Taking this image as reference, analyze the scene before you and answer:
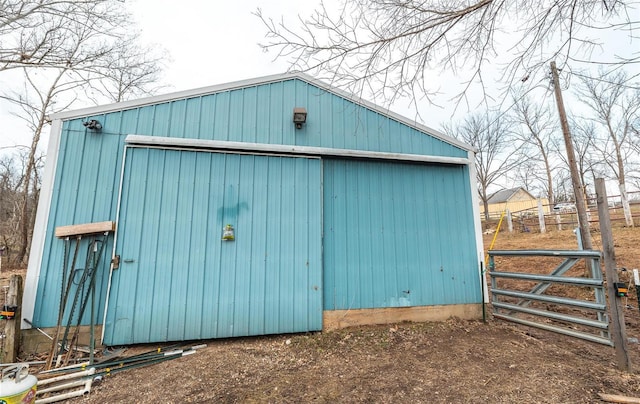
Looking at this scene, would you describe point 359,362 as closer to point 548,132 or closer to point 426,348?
point 426,348

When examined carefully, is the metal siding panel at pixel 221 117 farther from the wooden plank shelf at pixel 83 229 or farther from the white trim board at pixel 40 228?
the white trim board at pixel 40 228

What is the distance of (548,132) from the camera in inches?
645

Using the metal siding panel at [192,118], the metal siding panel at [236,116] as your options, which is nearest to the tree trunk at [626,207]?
the metal siding panel at [236,116]

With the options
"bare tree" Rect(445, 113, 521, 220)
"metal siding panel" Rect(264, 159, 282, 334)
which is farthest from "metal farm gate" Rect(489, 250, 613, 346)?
"bare tree" Rect(445, 113, 521, 220)

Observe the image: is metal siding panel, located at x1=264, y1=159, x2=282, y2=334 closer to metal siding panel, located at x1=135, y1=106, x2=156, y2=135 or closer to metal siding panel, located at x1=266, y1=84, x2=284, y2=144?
metal siding panel, located at x1=266, y1=84, x2=284, y2=144

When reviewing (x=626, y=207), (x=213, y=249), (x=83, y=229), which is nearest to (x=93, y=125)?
(x=83, y=229)

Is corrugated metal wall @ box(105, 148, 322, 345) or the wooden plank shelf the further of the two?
corrugated metal wall @ box(105, 148, 322, 345)

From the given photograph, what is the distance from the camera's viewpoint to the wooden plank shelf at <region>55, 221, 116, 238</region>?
3.33 metres

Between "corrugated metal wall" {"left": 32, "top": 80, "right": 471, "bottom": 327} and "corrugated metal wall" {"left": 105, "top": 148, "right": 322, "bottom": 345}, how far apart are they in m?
0.30

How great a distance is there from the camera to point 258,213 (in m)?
3.96

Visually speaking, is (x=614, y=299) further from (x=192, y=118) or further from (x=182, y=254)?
(x=192, y=118)

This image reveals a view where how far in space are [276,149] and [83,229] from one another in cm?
268

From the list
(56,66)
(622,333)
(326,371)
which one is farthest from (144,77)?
(622,333)

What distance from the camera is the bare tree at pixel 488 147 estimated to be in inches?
826
